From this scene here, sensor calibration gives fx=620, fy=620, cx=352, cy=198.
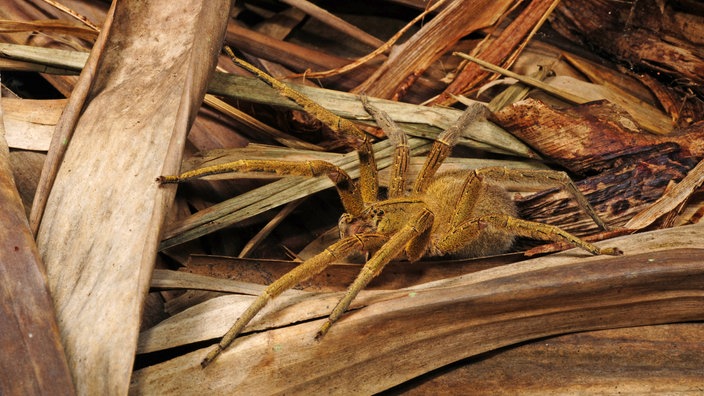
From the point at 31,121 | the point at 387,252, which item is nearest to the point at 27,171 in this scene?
the point at 31,121

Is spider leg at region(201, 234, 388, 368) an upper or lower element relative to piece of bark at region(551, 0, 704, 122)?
lower

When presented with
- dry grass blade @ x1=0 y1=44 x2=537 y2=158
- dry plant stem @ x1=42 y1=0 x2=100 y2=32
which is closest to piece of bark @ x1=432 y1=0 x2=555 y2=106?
dry grass blade @ x1=0 y1=44 x2=537 y2=158

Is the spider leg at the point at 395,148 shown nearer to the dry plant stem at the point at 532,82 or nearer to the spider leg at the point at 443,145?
the spider leg at the point at 443,145

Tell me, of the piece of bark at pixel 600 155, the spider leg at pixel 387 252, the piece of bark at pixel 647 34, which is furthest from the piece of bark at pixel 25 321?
the piece of bark at pixel 647 34

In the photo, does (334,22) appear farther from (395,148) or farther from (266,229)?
(266,229)

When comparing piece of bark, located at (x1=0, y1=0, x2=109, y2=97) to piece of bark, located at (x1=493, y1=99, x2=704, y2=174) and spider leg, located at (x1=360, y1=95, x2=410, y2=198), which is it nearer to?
spider leg, located at (x1=360, y1=95, x2=410, y2=198)

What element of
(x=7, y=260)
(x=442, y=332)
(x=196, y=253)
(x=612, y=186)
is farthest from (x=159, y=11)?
(x=612, y=186)

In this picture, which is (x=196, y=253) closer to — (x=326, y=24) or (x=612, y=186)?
(x=326, y=24)
